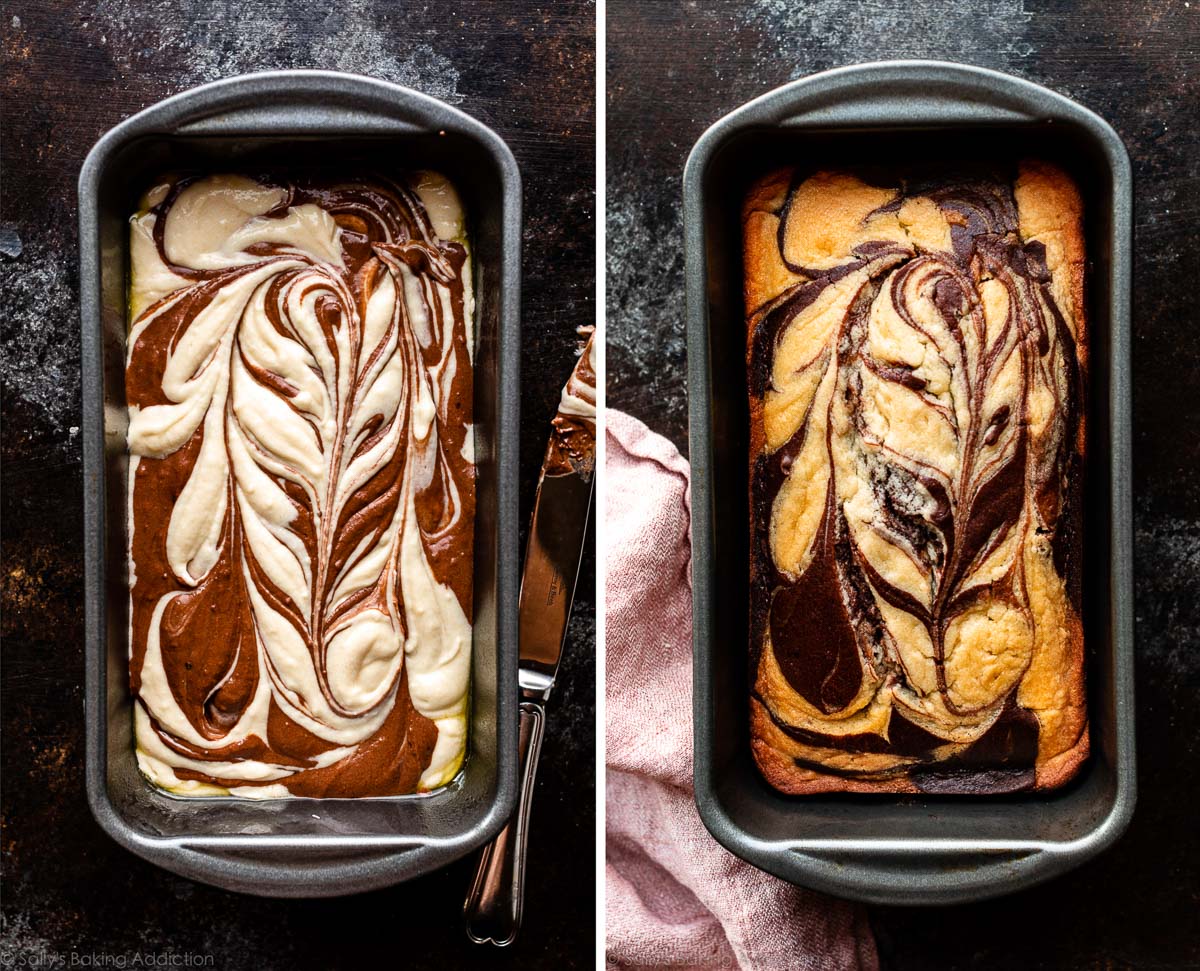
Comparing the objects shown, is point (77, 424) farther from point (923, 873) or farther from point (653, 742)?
point (923, 873)

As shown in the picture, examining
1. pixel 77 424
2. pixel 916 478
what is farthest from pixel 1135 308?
pixel 77 424

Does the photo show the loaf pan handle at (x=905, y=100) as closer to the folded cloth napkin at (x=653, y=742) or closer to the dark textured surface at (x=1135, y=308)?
the dark textured surface at (x=1135, y=308)

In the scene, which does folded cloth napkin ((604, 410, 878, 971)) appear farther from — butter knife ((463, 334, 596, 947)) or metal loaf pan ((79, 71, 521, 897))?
metal loaf pan ((79, 71, 521, 897))

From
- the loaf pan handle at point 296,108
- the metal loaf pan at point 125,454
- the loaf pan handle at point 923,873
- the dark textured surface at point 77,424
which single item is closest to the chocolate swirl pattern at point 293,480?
the metal loaf pan at point 125,454

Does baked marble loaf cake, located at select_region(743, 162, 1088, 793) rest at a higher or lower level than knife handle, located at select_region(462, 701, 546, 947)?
higher

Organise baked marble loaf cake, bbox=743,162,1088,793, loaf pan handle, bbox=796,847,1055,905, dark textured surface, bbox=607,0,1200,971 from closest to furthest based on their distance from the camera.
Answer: loaf pan handle, bbox=796,847,1055,905, baked marble loaf cake, bbox=743,162,1088,793, dark textured surface, bbox=607,0,1200,971

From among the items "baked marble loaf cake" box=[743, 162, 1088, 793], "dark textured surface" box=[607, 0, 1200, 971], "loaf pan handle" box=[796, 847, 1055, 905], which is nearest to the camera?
"loaf pan handle" box=[796, 847, 1055, 905]

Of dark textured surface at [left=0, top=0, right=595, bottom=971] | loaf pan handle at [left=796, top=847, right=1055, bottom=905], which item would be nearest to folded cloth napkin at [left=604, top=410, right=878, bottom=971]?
dark textured surface at [left=0, top=0, right=595, bottom=971]
